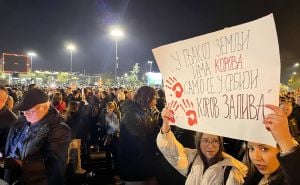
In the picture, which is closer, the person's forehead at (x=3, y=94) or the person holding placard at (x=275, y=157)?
the person holding placard at (x=275, y=157)

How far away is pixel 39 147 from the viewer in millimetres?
4113

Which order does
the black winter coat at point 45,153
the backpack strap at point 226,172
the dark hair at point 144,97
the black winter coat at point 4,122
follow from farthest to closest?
1. the black winter coat at point 4,122
2. the dark hair at point 144,97
3. the black winter coat at point 45,153
4. the backpack strap at point 226,172

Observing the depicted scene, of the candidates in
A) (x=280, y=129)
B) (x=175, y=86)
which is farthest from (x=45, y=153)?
(x=280, y=129)

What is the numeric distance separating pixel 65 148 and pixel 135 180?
151cm

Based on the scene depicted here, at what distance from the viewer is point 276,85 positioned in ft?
8.09

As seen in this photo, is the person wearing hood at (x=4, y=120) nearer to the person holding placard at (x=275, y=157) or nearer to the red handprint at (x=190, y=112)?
the red handprint at (x=190, y=112)

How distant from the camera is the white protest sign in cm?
255

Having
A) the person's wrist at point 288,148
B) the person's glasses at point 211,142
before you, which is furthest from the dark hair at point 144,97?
the person's wrist at point 288,148

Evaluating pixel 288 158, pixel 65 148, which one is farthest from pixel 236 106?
pixel 65 148

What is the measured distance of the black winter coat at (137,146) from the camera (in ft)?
17.3

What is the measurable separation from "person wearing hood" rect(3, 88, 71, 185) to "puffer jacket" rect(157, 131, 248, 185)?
1.26 metres

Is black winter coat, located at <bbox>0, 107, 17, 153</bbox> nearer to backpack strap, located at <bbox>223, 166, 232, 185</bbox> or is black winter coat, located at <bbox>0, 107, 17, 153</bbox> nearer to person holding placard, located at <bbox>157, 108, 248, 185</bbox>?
person holding placard, located at <bbox>157, 108, 248, 185</bbox>

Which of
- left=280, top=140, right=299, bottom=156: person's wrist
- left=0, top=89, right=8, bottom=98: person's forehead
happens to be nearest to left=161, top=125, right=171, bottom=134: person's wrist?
left=280, top=140, right=299, bottom=156: person's wrist

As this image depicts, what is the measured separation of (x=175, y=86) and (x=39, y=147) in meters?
1.76
